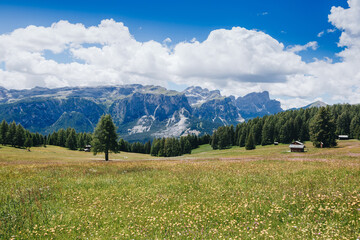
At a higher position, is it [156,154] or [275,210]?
[275,210]

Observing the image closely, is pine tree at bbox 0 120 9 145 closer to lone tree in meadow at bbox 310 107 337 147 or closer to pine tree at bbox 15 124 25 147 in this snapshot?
pine tree at bbox 15 124 25 147

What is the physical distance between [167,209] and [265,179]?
759 centimetres

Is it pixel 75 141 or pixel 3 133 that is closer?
pixel 3 133

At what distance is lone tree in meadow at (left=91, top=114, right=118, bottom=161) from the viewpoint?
50.7 metres

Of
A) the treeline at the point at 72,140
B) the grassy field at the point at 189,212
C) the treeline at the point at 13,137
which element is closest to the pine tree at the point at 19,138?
the treeline at the point at 13,137

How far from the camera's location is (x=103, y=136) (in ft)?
167

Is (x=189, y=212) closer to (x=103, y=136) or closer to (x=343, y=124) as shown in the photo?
(x=103, y=136)

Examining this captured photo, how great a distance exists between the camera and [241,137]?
127125 millimetres

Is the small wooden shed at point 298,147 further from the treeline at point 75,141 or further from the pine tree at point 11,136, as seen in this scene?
the pine tree at point 11,136

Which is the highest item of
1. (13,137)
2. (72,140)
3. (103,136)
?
(103,136)

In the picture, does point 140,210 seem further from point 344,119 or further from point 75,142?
point 344,119

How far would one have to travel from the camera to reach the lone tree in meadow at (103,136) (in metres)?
50.7

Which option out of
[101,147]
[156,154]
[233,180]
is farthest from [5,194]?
[156,154]

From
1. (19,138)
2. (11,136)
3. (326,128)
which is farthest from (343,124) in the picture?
(11,136)
